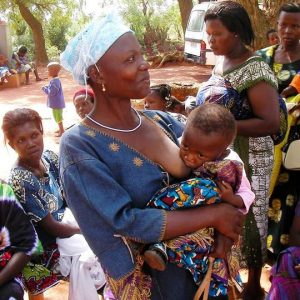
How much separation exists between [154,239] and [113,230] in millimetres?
150

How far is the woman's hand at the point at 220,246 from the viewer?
1497 mm

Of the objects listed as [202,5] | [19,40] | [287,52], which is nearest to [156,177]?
[287,52]

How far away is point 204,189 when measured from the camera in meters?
1.47

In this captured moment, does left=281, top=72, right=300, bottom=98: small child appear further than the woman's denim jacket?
Yes

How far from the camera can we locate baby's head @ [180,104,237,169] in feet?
5.05

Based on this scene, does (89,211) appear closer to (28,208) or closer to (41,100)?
(28,208)

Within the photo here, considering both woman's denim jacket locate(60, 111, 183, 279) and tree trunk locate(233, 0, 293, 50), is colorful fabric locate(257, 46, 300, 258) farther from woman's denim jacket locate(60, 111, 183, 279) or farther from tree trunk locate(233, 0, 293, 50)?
tree trunk locate(233, 0, 293, 50)

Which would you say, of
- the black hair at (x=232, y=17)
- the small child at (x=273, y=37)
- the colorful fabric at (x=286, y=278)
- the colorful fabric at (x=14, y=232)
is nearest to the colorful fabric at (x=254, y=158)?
the black hair at (x=232, y=17)

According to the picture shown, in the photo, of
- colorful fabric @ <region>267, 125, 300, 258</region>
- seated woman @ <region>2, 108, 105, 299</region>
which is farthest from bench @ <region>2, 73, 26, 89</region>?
colorful fabric @ <region>267, 125, 300, 258</region>

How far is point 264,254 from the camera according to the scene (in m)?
2.83

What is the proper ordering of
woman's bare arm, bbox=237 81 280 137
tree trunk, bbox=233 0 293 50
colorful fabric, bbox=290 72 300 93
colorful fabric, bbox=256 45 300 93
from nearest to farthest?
1. woman's bare arm, bbox=237 81 280 137
2. colorful fabric, bbox=290 72 300 93
3. colorful fabric, bbox=256 45 300 93
4. tree trunk, bbox=233 0 293 50

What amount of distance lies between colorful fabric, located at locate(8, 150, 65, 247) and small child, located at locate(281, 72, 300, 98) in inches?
74.0

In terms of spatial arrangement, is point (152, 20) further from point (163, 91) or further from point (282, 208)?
point (282, 208)

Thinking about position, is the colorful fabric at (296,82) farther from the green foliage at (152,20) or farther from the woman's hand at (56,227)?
the green foliage at (152,20)
